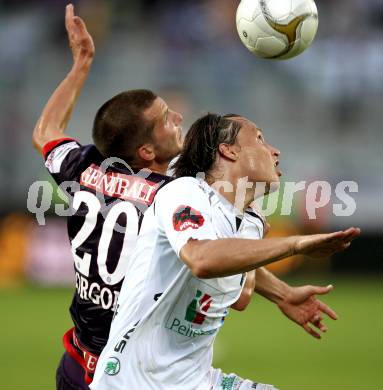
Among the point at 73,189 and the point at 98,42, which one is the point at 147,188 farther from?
the point at 98,42

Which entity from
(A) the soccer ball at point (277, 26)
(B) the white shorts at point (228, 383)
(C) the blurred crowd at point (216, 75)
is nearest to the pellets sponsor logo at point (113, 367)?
(B) the white shorts at point (228, 383)

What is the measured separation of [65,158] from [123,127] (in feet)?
1.54

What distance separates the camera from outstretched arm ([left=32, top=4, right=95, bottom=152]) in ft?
20.8

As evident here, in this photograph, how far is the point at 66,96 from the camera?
643 cm

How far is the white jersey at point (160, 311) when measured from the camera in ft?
15.3

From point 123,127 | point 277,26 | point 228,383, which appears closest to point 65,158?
point 123,127

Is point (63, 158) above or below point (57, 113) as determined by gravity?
below

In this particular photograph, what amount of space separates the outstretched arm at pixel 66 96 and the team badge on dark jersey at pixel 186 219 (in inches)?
82.1

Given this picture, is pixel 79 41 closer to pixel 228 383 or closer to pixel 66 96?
Answer: pixel 66 96

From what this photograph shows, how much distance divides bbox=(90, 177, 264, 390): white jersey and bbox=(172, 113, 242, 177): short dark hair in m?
0.21

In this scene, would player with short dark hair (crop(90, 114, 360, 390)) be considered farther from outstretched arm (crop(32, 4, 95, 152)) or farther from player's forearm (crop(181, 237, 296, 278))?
outstretched arm (crop(32, 4, 95, 152))

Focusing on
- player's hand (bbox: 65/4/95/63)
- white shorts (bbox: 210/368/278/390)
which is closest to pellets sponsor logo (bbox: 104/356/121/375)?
white shorts (bbox: 210/368/278/390)

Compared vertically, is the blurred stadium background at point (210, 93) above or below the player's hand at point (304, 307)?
above

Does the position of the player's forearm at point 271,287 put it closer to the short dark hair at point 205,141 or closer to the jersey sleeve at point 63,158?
the short dark hair at point 205,141
